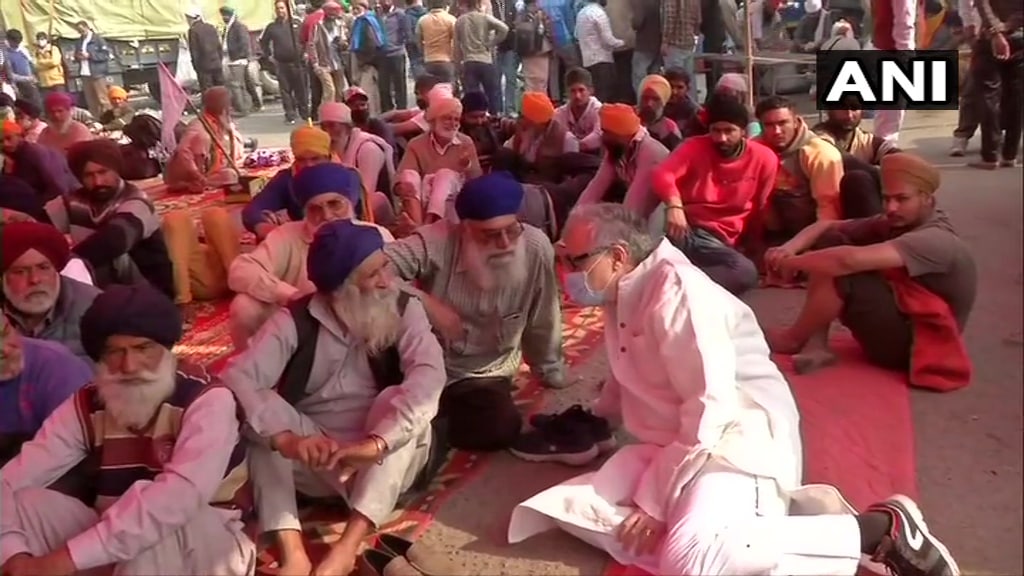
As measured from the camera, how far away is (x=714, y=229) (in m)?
4.33

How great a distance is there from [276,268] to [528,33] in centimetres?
275

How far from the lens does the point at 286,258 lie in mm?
3363

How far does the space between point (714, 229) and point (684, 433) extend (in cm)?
223

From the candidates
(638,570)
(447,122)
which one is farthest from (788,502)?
(447,122)

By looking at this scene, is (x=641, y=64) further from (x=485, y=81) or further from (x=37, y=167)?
(x=37, y=167)

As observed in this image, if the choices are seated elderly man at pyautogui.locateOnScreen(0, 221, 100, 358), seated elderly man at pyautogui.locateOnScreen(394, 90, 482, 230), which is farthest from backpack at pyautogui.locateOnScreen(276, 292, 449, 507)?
seated elderly man at pyautogui.locateOnScreen(394, 90, 482, 230)

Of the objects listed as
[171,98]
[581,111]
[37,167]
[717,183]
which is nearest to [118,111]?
[171,98]

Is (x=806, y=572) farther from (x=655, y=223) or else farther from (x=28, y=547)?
(x=655, y=223)

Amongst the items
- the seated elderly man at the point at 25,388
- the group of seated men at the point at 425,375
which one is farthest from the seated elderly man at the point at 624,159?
the seated elderly man at the point at 25,388

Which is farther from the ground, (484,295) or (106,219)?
(106,219)

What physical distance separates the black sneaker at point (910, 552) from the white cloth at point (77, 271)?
2.74 meters

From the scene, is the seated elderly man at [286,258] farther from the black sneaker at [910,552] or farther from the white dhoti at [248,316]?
the black sneaker at [910,552]

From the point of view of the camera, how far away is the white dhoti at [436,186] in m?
4.70

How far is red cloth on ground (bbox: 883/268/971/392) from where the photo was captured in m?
3.17
